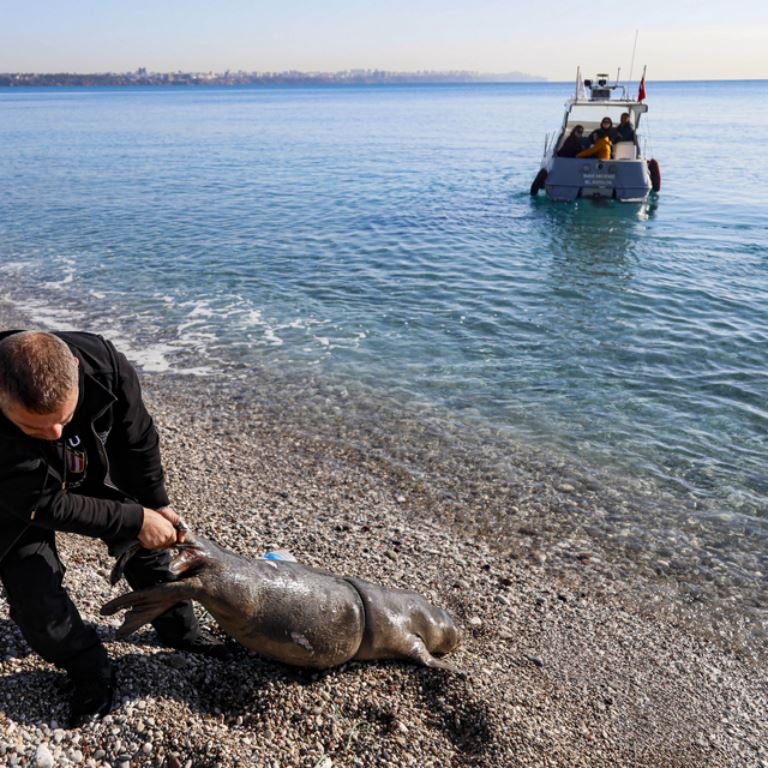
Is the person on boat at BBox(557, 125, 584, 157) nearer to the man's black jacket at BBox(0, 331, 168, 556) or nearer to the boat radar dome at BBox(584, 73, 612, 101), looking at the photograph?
the boat radar dome at BBox(584, 73, 612, 101)

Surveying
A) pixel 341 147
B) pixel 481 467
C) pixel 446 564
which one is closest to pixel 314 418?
pixel 481 467

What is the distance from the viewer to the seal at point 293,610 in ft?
13.6

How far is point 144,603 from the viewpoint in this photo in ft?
13.1

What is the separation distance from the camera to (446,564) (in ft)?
22.0

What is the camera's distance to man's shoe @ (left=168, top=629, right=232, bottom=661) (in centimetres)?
474

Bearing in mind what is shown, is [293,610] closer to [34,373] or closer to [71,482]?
[71,482]

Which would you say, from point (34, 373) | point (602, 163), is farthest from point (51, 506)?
point (602, 163)

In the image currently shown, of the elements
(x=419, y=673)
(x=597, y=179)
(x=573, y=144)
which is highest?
(x=573, y=144)

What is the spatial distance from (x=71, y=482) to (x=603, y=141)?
23349mm

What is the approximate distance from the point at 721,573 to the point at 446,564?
9.00ft

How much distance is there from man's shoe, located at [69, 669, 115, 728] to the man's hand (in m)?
0.88

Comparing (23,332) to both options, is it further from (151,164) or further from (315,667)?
(151,164)

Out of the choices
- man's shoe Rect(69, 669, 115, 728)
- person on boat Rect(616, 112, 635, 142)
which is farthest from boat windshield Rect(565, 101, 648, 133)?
man's shoe Rect(69, 669, 115, 728)

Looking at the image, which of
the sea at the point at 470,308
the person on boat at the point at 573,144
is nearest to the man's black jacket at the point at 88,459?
the sea at the point at 470,308
